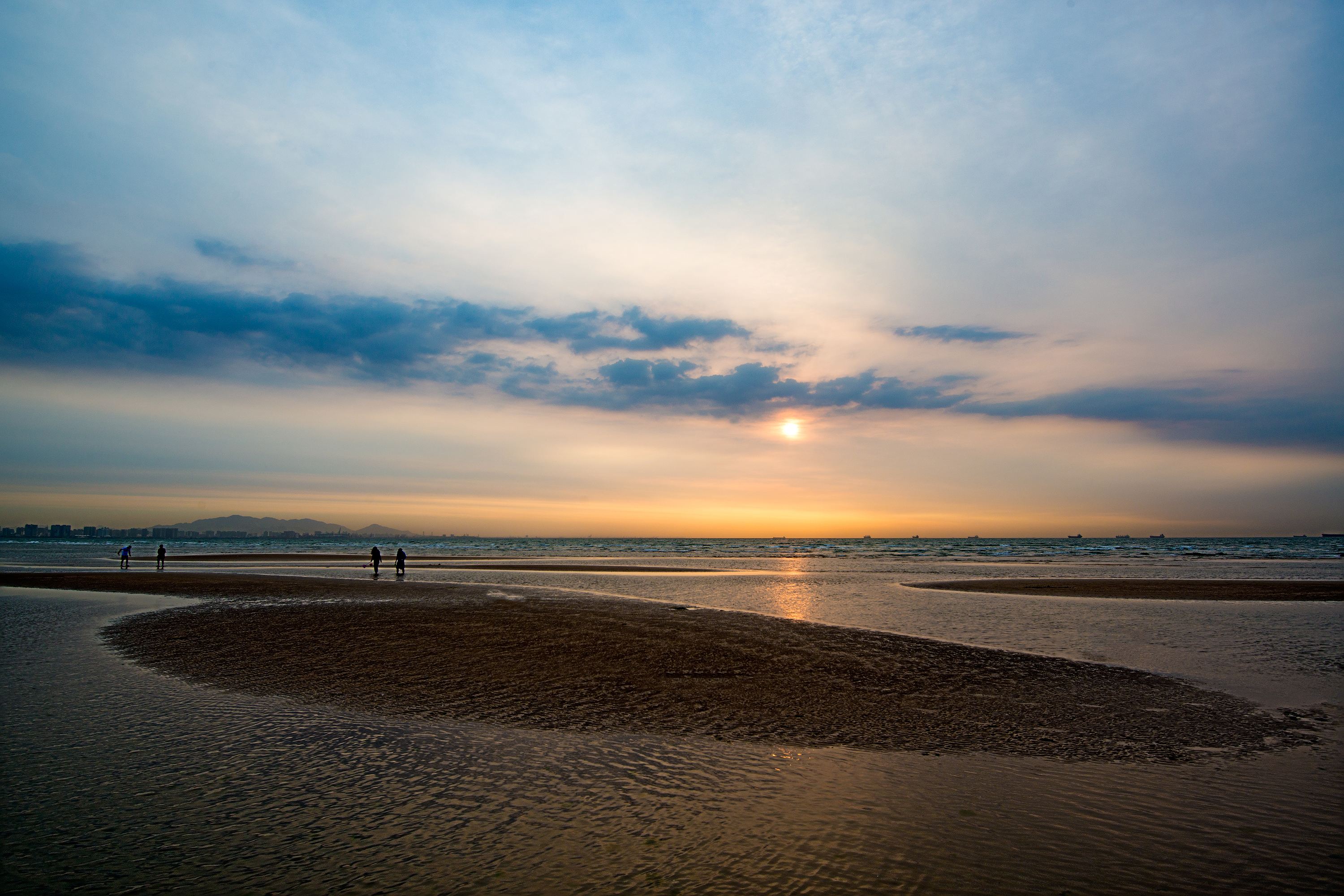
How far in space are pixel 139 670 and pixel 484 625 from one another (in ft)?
33.3

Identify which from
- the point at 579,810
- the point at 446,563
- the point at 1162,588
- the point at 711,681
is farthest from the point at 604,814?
the point at 446,563

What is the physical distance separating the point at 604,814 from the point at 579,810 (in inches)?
13.6

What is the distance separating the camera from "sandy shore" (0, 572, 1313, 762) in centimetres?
1191

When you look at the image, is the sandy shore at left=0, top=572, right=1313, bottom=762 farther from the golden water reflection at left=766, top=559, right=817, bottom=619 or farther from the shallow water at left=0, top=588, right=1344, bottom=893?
the golden water reflection at left=766, top=559, right=817, bottom=619

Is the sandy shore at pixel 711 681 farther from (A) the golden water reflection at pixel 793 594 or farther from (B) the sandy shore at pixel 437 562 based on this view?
(B) the sandy shore at pixel 437 562

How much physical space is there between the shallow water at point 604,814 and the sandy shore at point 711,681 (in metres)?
1.04

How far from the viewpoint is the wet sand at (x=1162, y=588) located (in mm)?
37375

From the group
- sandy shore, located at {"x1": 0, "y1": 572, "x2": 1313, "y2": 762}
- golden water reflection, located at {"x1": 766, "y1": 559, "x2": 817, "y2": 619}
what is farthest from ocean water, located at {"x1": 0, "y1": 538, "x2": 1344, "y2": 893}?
golden water reflection, located at {"x1": 766, "y1": 559, "x2": 817, "y2": 619}

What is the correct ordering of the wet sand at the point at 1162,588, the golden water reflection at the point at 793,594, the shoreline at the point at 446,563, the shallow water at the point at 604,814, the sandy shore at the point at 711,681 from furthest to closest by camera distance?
the shoreline at the point at 446,563, the wet sand at the point at 1162,588, the golden water reflection at the point at 793,594, the sandy shore at the point at 711,681, the shallow water at the point at 604,814

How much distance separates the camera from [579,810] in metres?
8.38

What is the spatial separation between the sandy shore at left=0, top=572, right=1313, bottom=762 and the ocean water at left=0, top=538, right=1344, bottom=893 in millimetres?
884

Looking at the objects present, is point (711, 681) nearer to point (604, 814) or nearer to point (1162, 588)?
point (604, 814)

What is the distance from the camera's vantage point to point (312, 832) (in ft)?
25.0

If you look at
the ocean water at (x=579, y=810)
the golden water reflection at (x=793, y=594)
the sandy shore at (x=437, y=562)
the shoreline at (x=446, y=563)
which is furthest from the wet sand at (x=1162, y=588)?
the ocean water at (x=579, y=810)
